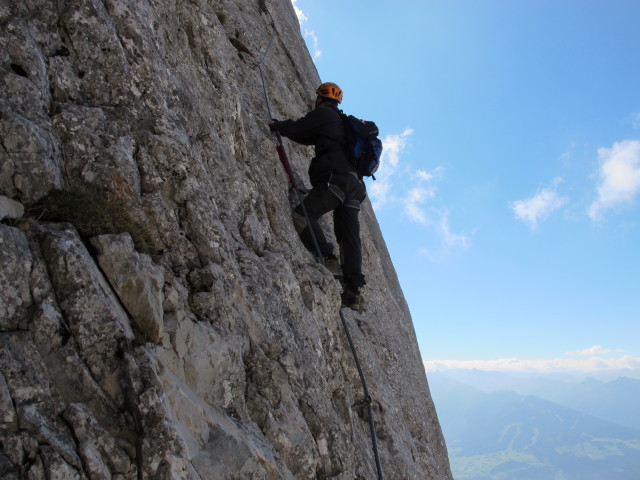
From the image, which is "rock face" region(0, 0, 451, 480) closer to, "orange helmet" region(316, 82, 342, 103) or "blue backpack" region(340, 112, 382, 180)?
"blue backpack" region(340, 112, 382, 180)

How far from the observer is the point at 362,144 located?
972 centimetres

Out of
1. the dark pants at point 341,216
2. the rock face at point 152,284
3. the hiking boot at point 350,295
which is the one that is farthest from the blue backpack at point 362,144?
the hiking boot at point 350,295

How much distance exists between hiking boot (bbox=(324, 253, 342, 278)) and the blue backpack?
5.92 feet

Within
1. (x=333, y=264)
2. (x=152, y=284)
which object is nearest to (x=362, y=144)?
(x=333, y=264)

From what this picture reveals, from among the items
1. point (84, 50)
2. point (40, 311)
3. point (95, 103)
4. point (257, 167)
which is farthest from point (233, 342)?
point (257, 167)

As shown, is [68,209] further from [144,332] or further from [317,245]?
[317,245]

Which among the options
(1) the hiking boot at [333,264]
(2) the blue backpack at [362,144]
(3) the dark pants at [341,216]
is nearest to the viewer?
(3) the dark pants at [341,216]

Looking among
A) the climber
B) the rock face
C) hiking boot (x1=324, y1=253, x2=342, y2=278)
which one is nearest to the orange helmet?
the climber

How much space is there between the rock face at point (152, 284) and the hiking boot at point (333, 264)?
0.96m

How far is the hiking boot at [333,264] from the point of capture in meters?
9.86

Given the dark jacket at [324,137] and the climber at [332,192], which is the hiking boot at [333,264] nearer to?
the climber at [332,192]

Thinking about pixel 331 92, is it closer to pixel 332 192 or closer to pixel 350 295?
pixel 332 192

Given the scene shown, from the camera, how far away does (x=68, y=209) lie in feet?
15.3

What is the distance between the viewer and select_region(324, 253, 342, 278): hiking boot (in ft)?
32.3
